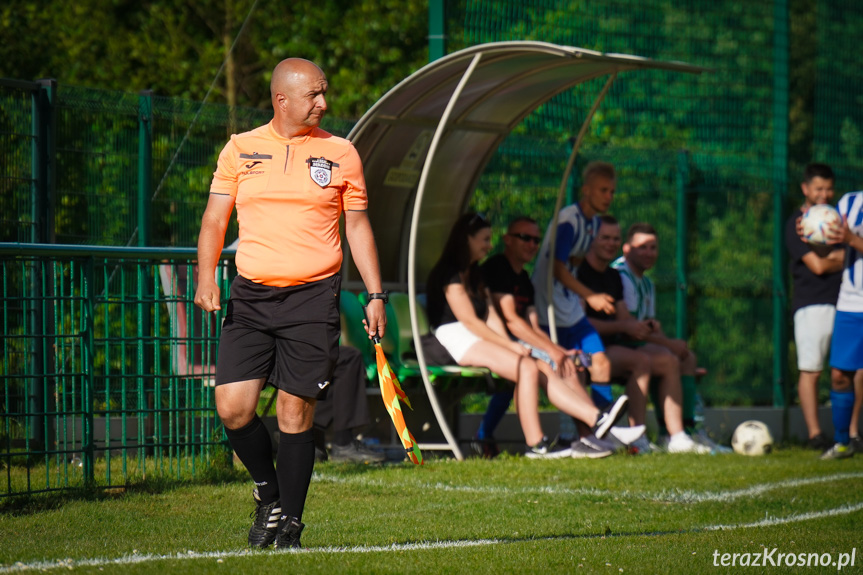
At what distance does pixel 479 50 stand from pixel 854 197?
3763 mm

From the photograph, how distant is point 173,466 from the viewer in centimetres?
736

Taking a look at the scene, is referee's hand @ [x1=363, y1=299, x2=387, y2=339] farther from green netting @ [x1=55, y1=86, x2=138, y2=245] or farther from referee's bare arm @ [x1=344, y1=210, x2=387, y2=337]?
green netting @ [x1=55, y1=86, x2=138, y2=245]

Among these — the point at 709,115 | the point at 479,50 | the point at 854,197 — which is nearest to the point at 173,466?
the point at 479,50

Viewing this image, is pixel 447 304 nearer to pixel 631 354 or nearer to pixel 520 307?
pixel 520 307

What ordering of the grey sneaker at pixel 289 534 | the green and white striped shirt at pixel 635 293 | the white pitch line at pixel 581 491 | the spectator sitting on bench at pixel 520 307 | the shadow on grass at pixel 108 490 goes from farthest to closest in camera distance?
the green and white striped shirt at pixel 635 293
the spectator sitting on bench at pixel 520 307
the white pitch line at pixel 581 491
the shadow on grass at pixel 108 490
the grey sneaker at pixel 289 534

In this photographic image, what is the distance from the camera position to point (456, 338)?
30.3ft

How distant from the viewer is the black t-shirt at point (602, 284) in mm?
10406

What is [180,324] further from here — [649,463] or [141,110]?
[649,463]

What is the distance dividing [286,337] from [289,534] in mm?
816

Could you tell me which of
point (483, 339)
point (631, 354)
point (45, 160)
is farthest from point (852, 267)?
point (45, 160)

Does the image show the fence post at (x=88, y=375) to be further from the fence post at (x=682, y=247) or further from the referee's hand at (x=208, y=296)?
the fence post at (x=682, y=247)

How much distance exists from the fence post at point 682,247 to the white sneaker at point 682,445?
2152 millimetres

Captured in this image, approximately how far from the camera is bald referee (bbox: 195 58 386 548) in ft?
16.8

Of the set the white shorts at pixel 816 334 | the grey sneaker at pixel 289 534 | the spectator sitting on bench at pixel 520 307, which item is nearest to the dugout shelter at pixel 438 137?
the spectator sitting on bench at pixel 520 307
